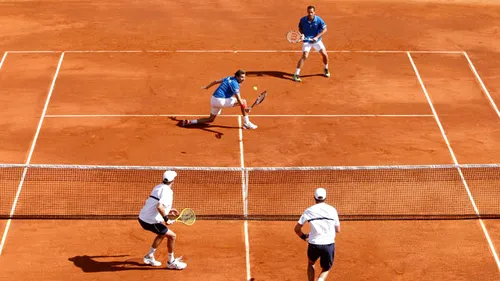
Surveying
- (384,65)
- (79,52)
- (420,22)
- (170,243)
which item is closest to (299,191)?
(170,243)

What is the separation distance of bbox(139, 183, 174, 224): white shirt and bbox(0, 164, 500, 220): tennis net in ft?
8.03

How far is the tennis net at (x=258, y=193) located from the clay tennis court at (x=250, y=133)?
5 centimetres

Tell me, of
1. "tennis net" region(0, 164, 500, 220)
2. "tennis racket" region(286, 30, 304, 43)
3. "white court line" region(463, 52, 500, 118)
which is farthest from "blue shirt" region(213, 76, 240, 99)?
"white court line" region(463, 52, 500, 118)

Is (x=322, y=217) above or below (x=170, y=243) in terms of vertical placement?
above

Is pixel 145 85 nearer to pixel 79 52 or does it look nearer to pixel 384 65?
pixel 79 52

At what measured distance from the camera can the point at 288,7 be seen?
29.1m

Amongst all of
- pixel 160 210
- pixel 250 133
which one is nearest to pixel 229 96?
pixel 250 133

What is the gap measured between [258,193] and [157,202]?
4.03 m

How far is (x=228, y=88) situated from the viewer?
1998cm

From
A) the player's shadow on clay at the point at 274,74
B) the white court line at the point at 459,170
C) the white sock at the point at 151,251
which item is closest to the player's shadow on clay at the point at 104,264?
the white sock at the point at 151,251

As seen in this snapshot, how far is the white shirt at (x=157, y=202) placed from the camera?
46.2 feet

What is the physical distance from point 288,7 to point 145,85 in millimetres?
8369

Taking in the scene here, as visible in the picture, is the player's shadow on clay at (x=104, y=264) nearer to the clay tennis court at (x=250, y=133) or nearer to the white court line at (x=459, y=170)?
→ the clay tennis court at (x=250, y=133)

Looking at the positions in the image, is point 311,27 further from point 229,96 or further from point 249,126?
point 229,96
